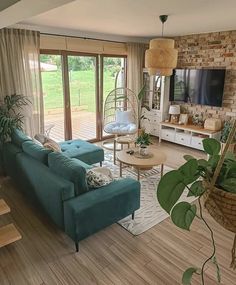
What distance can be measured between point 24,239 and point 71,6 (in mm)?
2713

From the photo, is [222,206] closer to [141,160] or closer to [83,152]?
[141,160]

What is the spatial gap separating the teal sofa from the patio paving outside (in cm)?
202

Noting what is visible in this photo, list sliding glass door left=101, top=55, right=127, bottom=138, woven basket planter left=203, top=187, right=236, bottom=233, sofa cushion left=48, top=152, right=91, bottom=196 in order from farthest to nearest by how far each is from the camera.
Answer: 1. sliding glass door left=101, top=55, right=127, bottom=138
2. sofa cushion left=48, top=152, right=91, bottom=196
3. woven basket planter left=203, top=187, right=236, bottom=233

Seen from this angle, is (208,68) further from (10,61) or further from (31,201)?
(31,201)

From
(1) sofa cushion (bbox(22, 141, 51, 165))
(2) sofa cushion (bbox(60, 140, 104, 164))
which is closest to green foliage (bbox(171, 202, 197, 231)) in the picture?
(1) sofa cushion (bbox(22, 141, 51, 165))

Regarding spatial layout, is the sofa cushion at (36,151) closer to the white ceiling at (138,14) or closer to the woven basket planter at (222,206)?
the white ceiling at (138,14)

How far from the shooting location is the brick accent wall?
474 cm

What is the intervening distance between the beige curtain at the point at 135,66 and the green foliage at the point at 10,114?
8.51ft

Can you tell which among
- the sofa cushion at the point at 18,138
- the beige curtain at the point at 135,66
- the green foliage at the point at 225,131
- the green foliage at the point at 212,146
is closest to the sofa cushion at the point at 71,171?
the sofa cushion at the point at 18,138

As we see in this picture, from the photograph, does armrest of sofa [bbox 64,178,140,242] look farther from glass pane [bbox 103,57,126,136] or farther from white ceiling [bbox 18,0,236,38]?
glass pane [bbox 103,57,126,136]

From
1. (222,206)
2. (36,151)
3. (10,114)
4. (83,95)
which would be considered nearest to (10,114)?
(10,114)

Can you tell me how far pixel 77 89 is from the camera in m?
5.23

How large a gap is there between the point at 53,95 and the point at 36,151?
228 centimetres

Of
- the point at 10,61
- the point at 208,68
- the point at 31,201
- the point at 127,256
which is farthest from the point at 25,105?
the point at 208,68
